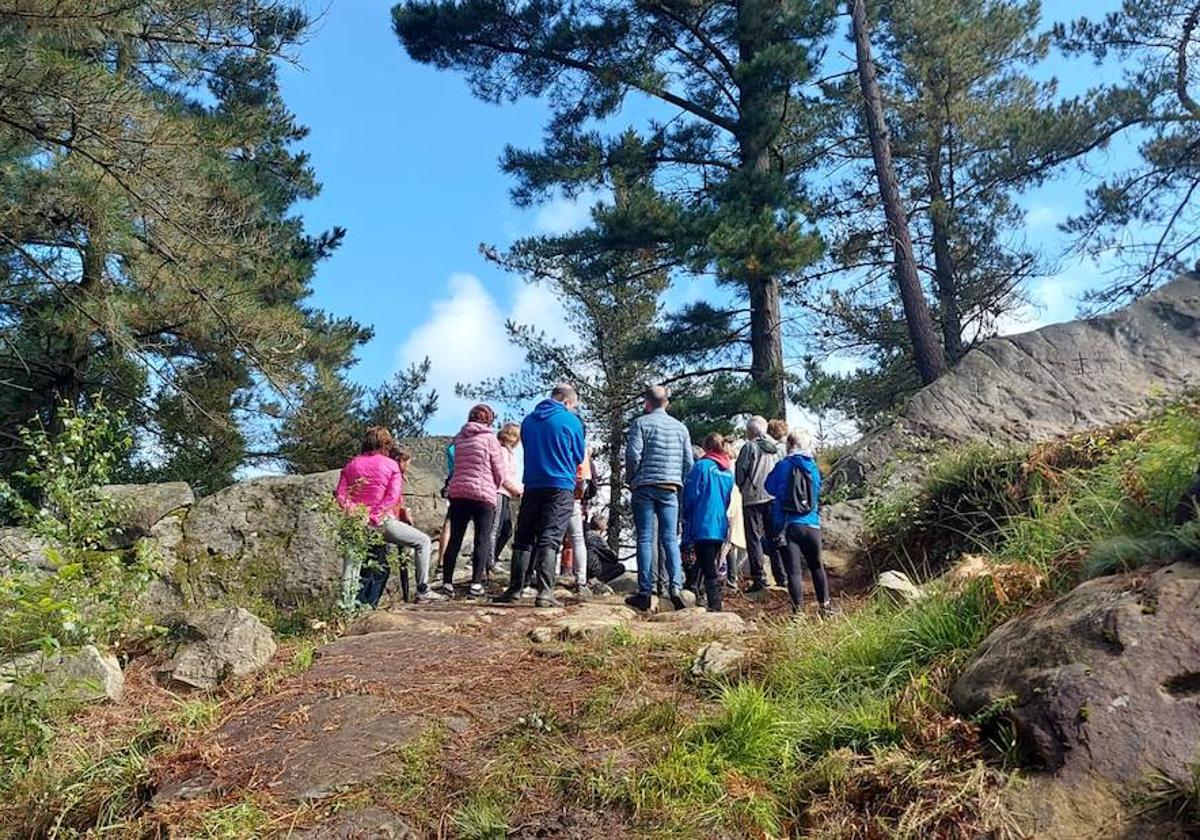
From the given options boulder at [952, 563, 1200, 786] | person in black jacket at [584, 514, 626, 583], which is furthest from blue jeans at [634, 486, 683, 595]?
boulder at [952, 563, 1200, 786]

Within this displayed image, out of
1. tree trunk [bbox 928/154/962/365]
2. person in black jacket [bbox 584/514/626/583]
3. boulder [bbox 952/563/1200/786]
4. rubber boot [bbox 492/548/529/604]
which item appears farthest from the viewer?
tree trunk [bbox 928/154/962/365]

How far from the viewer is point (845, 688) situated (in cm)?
416

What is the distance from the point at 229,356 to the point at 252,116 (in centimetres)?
494

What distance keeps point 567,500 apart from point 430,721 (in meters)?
2.99

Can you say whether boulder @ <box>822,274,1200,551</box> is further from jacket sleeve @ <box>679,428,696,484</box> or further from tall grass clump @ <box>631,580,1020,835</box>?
tall grass clump @ <box>631,580,1020,835</box>

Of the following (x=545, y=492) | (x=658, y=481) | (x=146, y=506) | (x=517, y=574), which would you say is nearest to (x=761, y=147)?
(x=658, y=481)

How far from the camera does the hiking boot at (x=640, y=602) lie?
7.52 metres

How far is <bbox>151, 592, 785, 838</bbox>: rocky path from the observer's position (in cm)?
374

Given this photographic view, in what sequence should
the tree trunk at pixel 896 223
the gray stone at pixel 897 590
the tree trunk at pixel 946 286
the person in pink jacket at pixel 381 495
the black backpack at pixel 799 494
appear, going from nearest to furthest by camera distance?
1. the gray stone at pixel 897 590
2. the black backpack at pixel 799 494
3. the person in pink jacket at pixel 381 495
4. the tree trunk at pixel 896 223
5. the tree trunk at pixel 946 286

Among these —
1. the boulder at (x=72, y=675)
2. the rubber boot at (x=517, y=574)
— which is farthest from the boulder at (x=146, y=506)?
the rubber boot at (x=517, y=574)

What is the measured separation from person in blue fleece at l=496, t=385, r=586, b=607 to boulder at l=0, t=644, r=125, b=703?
284 cm

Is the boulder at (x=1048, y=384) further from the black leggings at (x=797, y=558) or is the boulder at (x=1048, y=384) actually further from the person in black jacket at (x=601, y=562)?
the black leggings at (x=797, y=558)

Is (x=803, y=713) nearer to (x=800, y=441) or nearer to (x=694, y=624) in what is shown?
(x=694, y=624)

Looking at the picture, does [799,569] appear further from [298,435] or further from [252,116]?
[252,116]
